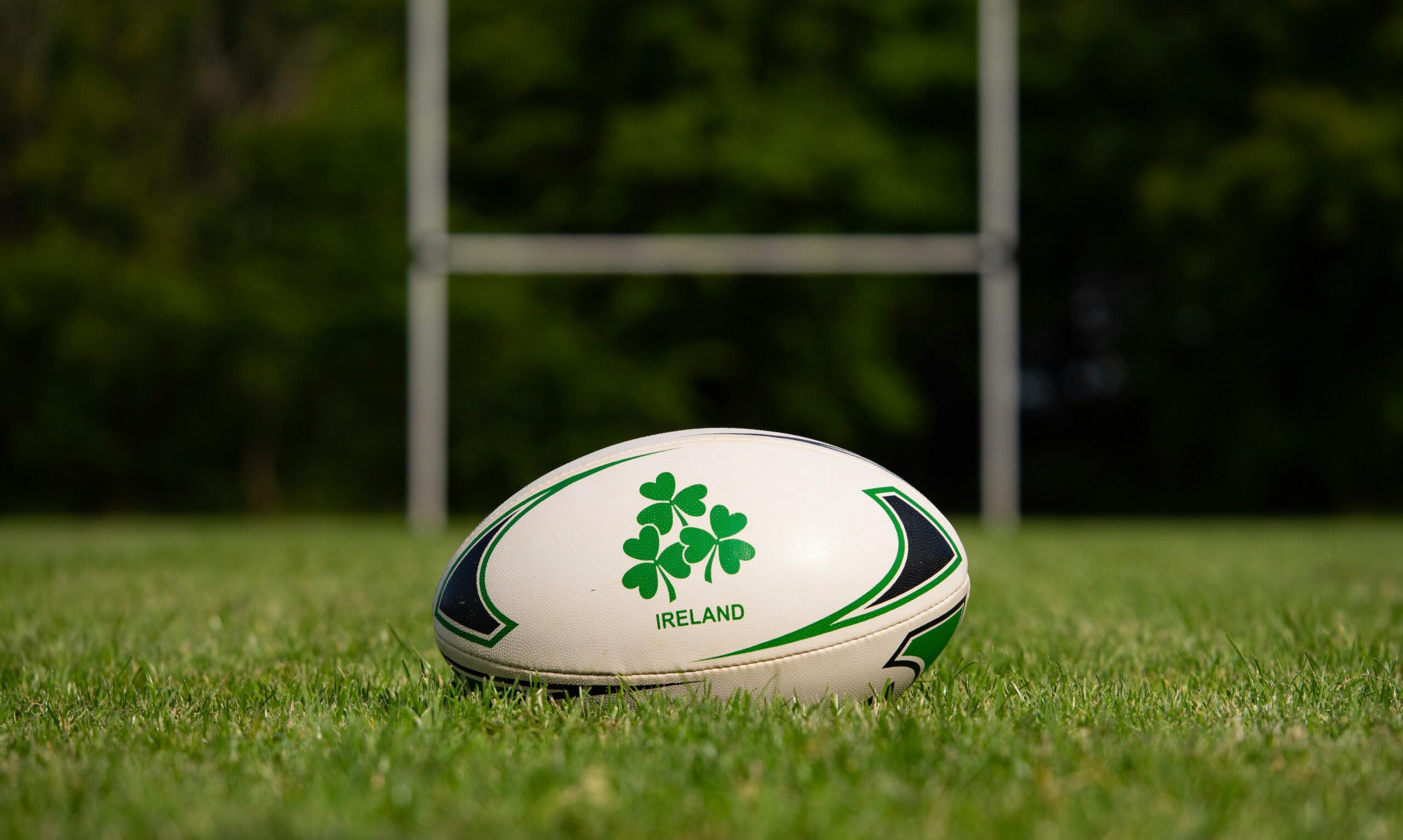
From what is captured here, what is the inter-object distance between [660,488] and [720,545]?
119 mm

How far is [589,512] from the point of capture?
5.60ft

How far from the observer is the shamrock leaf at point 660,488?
168 centimetres

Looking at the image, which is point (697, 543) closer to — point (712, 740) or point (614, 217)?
point (712, 740)

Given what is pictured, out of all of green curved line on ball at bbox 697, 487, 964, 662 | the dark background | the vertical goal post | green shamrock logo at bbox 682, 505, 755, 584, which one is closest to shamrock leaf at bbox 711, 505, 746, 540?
green shamrock logo at bbox 682, 505, 755, 584

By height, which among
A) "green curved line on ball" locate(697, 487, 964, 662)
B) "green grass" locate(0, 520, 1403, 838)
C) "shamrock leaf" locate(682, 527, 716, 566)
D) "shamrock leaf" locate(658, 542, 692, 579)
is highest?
"shamrock leaf" locate(682, 527, 716, 566)

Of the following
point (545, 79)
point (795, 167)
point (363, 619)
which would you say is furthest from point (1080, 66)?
point (363, 619)

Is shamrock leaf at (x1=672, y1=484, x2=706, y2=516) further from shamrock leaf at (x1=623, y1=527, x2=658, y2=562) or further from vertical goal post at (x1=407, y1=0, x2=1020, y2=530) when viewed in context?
vertical goal post at (x1=407, y1=0, x2=1020, y2=530)

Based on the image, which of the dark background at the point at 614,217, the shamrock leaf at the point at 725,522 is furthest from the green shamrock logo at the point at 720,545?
the dark background at the point at 614,217

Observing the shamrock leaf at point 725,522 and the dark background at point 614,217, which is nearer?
the shamrock leaf at point 725,522

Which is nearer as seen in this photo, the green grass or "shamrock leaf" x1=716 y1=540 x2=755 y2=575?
the green grass

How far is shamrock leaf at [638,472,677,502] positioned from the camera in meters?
1.68

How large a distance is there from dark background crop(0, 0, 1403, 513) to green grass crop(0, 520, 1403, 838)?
8.04 meters

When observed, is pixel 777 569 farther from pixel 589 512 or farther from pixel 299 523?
pixel 299 523

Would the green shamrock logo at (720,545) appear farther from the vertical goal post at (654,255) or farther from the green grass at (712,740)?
the vertical goal post at (654,255)
